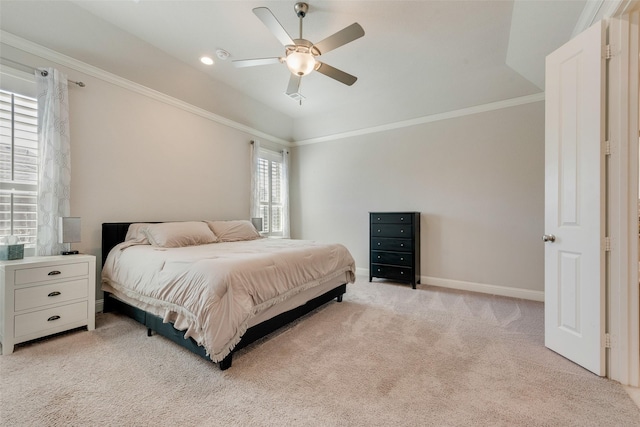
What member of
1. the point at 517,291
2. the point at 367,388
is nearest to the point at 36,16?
the point at 367,388

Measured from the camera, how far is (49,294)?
7.56ft

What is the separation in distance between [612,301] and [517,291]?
6.67ft

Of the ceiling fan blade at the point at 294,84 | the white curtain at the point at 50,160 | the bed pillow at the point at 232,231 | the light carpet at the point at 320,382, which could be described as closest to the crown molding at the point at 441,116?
the ceiling fan blade at the point at 294,84

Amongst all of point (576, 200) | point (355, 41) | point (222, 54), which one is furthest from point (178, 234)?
point (576, 200)

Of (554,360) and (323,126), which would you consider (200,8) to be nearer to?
(323,126)

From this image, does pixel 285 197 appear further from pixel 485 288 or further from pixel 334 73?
pixel 485 288

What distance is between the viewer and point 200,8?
252 cm

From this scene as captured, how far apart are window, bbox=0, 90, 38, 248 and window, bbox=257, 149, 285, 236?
2930 mm

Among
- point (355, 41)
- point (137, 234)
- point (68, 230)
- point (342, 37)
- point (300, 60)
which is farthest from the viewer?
point (137, 234)

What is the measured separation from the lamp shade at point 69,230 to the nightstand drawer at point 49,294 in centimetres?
42

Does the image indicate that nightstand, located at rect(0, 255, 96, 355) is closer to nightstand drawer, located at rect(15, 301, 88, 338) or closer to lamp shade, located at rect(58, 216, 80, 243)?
nightstand drawer, located at rect(15, 301, 88, 338)

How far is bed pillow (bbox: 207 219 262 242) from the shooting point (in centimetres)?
378

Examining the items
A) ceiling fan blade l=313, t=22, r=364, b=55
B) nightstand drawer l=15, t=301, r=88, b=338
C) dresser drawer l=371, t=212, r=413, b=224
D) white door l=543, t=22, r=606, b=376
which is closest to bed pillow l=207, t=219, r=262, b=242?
nightstand drawer l=15, t=301, r=88, b=338

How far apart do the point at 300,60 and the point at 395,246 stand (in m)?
2.98
